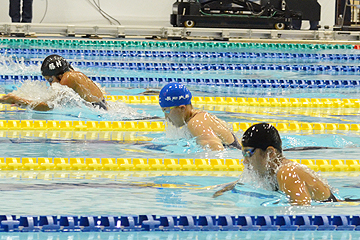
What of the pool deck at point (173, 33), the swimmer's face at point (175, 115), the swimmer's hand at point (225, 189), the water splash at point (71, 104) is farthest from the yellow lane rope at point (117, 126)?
the pool deck at point (173, 33)

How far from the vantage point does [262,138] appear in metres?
3.26

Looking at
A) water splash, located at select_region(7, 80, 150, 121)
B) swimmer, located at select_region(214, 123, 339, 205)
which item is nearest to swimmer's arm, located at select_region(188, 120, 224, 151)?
swimmer, located at select_region(214, 123, 339, 205)

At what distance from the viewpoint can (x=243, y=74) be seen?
9.34m

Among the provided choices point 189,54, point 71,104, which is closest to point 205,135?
point 71,104

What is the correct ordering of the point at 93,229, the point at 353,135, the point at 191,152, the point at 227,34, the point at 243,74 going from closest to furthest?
the point at 93,229 → the point at 191,152 → the point at 353,135 → the point at 243,74 → the point at 227,34

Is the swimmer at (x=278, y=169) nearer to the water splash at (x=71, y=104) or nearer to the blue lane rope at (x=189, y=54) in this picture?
the water splash at (x=71, y=104)

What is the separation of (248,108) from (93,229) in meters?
4.13

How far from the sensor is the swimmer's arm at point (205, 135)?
4523 millimetres

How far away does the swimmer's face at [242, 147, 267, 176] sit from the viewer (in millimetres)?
3275

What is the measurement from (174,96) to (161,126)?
1285 millimetres

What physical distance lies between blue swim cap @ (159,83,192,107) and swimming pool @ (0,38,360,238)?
0.35m

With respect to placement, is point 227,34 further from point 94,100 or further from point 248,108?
point 94,100

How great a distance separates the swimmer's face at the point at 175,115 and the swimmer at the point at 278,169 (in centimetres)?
133

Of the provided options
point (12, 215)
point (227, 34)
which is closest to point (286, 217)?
point (12, 215)
